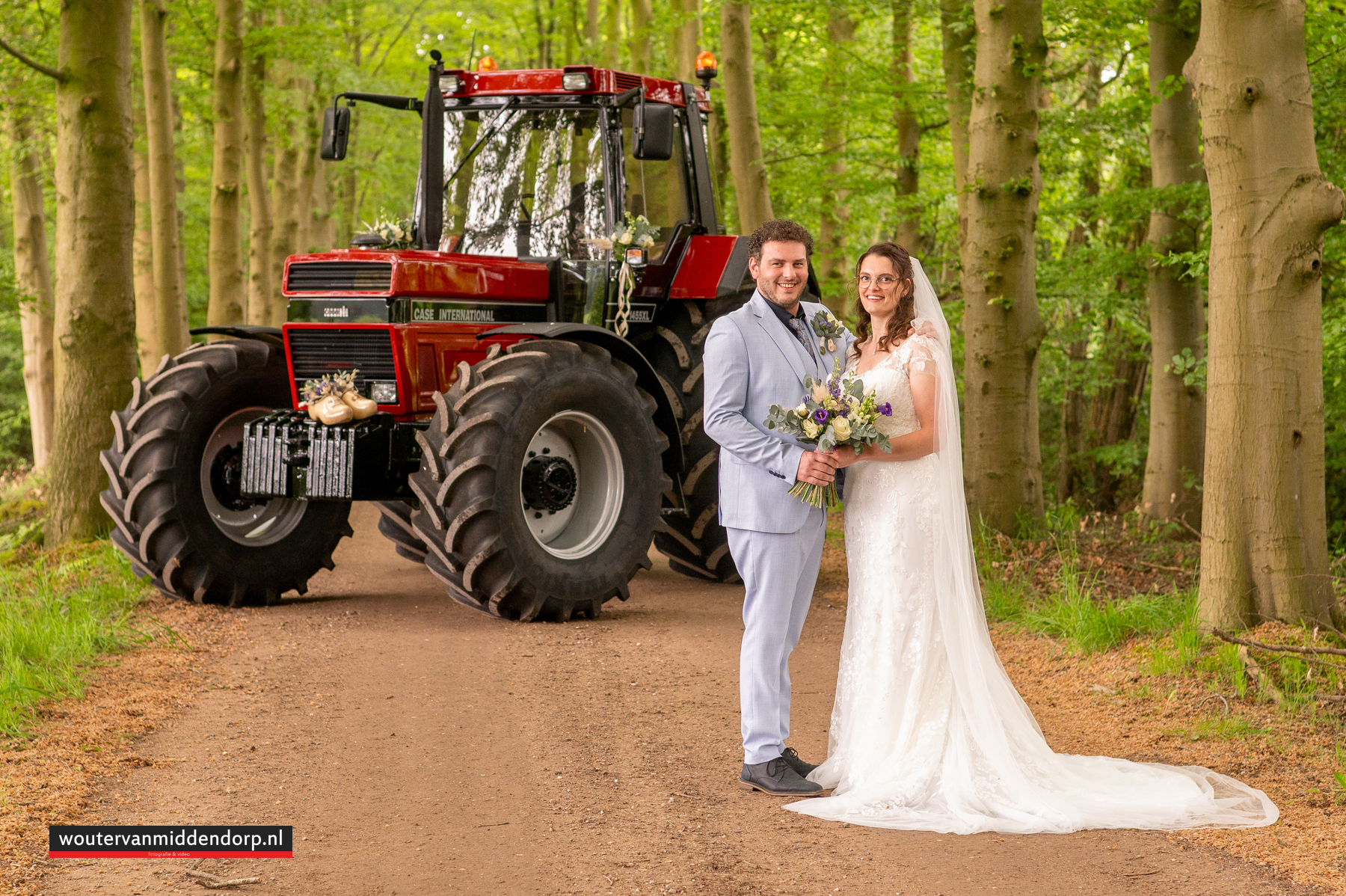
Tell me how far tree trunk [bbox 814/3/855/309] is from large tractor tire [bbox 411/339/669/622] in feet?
27.2

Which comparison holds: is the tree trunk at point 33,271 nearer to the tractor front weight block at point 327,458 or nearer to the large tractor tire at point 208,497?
the large tractor tire at point 208,497

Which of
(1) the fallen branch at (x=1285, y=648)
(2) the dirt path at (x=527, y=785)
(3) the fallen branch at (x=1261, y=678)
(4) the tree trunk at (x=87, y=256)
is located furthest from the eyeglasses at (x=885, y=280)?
(4) the tree trunk at (x=87, y=256)

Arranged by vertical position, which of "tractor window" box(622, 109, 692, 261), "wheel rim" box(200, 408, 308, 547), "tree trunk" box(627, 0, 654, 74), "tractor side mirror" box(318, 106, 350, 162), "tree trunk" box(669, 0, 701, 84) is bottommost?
"wheel rim" box(200, 408, 308, 547)

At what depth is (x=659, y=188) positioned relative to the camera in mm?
8273

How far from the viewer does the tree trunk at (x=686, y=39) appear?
14758mm

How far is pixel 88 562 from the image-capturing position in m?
8.31

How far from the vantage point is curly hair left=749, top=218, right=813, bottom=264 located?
14.7ft

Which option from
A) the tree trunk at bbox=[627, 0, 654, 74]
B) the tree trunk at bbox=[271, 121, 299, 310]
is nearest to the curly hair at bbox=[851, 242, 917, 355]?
the tree trunk at bbox=[271, 121, 299, 310]

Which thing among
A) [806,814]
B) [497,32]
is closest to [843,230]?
[497,32]

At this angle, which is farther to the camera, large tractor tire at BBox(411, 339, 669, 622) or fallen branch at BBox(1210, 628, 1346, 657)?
large tractor tire at BBox(411, 339, 669, 622)

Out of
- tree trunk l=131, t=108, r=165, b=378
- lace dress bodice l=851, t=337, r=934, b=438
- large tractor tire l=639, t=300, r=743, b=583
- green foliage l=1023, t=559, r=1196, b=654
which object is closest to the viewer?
lace dress bodice l=851, t=337, r=934, b=438

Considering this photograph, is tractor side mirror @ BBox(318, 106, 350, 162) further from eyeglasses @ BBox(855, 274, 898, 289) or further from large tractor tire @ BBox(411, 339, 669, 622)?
eyeglasses @ BBox(855, 274, 898, 289)

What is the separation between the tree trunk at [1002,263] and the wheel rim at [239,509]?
15.0ft

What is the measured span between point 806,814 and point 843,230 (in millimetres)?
16168
